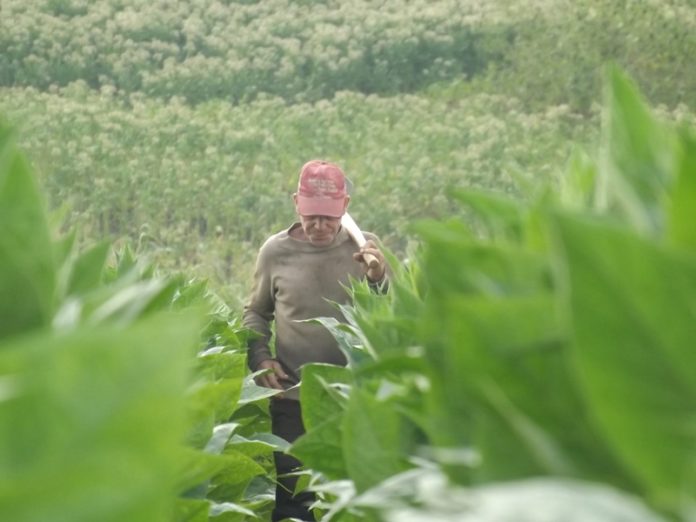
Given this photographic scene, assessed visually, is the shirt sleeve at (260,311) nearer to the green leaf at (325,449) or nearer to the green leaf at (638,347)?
the green leaf at (325,449)

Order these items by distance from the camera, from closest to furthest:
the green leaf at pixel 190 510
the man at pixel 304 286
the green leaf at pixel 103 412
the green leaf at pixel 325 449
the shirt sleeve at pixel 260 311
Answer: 1. the green leaf at pixel 103 412
2. the green leaf at pixel 190 510
3. the green leaf at pixel 325 449
4. the man at pixel 304 286
5. the shirt sleeve at pixel 260 311

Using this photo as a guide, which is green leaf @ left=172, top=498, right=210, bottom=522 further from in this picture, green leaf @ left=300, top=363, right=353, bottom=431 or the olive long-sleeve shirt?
the olive long-sleeve shirt

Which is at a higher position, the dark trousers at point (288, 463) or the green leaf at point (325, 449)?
the green leaf at point (325, 449)

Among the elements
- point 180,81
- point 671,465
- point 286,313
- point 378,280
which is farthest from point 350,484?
point 180,81

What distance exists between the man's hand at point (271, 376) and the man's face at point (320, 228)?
57 cm

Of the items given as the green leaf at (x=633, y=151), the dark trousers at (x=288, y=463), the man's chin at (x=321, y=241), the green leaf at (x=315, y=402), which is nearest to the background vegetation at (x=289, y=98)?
the man's chin at (x=321, y=241)

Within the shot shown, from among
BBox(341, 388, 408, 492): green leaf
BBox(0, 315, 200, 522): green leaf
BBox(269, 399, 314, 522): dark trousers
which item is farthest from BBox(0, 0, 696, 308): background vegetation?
BBox(0, 315, 200, 522): green leaf

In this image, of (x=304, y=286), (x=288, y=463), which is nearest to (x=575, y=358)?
(x=288, y=463)

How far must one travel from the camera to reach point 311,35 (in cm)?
2761

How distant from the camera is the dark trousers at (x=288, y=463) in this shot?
5.90 meters

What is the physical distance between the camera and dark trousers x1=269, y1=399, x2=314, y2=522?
5902 millimetres

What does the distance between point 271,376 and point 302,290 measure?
1.30 ft

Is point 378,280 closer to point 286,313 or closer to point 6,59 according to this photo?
point 286,313

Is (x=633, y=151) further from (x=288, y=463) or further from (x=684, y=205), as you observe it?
(x=288, y=463)
